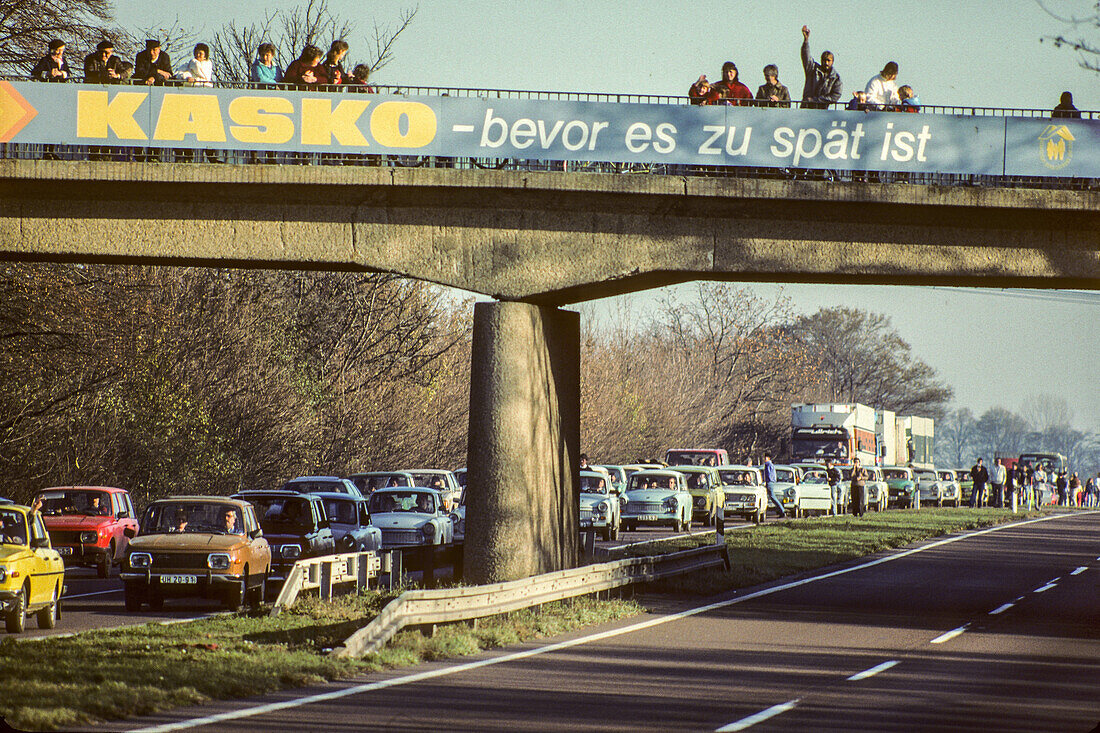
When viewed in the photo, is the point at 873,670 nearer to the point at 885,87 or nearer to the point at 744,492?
the point at 885,87

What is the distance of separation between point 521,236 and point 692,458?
31.5 meters

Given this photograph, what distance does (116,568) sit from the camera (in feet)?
85.7

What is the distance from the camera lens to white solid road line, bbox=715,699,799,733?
1025 cm

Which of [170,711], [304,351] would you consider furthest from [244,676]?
[304,351]

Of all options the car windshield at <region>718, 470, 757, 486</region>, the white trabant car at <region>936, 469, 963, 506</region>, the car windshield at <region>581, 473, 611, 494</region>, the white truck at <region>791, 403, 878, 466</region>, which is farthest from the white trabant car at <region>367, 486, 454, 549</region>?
the white trabant car at <region>936, 469, 963, 506</region>

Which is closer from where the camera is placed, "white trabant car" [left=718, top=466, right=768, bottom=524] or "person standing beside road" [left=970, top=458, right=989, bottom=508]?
"white trabant car" [left=718, top=466, right=768, bottom=524]

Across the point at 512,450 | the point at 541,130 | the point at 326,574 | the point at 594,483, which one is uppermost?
the point at 541,130

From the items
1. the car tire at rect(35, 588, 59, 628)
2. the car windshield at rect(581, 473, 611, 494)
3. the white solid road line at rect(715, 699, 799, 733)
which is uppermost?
the car windshield at rect(581, 473, 611, 494)

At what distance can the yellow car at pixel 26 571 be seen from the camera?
48.9 feet

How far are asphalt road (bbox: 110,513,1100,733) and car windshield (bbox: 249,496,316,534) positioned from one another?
195 inches

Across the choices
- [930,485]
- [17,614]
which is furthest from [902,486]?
[17,614]

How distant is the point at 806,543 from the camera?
34.4 m

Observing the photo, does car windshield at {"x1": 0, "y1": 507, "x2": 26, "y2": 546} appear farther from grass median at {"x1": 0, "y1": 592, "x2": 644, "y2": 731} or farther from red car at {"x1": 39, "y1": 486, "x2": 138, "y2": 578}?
red car at {"x1": 39, "y1": 486, "x2": 138, "y2": 578}

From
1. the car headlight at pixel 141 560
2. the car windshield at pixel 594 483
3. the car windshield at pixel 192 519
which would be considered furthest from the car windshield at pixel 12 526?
the car windshield at pixel 594 483
